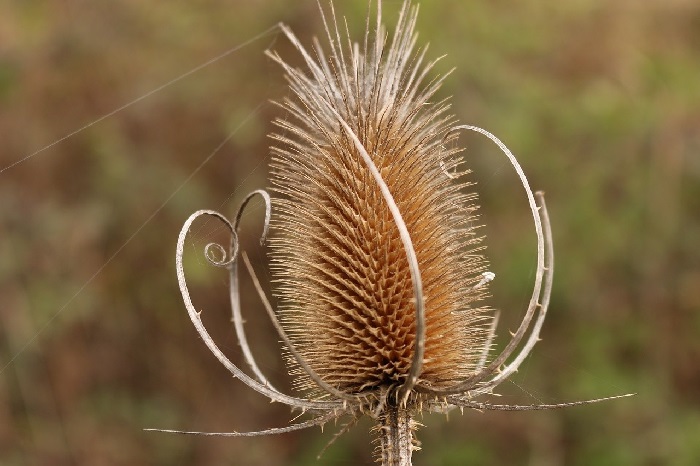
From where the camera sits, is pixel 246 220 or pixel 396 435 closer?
pixel 396 435

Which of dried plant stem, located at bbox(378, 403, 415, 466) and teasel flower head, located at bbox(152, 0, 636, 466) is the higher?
teasel flower head, located at bbox(152, 0, 636, 466)

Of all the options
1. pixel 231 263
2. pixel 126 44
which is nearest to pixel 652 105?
pixel 126 44

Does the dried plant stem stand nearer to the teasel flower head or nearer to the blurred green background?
the teasel flower head

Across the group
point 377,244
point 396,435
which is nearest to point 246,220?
point 377,244

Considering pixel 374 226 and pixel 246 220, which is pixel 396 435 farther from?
pixel 246 220

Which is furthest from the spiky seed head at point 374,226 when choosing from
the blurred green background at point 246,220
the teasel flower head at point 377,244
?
the blurred green background at point 246,220

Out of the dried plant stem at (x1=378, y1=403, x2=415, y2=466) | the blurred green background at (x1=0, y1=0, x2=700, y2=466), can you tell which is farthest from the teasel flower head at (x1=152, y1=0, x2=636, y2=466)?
the blurred green background at (x1=0, y1=0, x2=700, y2=466)
